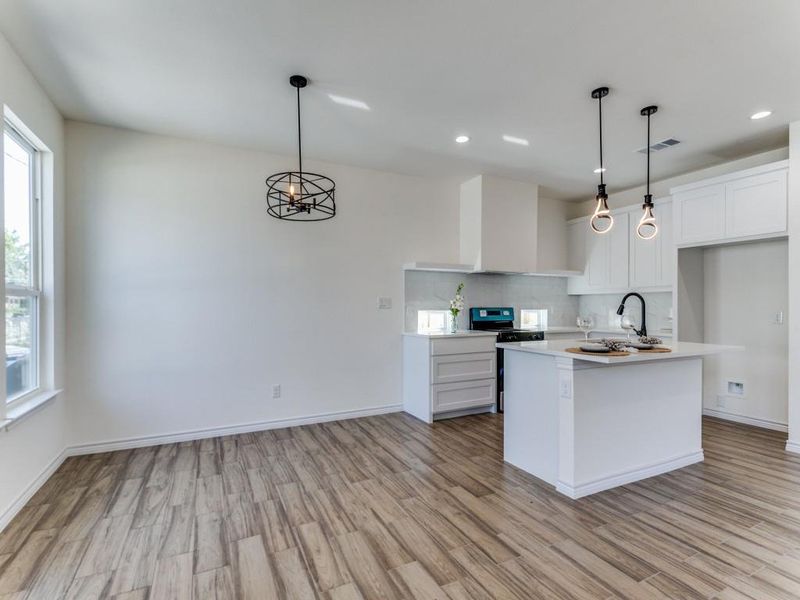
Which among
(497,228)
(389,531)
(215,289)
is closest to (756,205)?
(497,228)

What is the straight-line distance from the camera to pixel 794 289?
10.9 ft

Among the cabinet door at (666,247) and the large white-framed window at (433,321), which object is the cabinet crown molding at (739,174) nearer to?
the cabinet door at (666,247)

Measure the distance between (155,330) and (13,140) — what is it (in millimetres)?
1681

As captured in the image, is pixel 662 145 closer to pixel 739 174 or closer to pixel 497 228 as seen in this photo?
pixel 739 174

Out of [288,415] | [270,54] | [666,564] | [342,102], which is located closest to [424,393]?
[288,415]

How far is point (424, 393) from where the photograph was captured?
4.30 meters

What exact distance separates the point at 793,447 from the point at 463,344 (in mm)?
2906

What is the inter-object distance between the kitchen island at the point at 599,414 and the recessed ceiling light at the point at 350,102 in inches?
85.3

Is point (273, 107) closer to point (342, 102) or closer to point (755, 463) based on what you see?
point (342, 102)

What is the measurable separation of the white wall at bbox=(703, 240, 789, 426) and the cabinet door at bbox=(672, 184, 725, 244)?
0.48 m

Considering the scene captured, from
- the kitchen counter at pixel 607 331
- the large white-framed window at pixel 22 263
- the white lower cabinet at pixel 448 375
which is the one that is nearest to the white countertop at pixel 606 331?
the kitchen counter at pixel 607 331

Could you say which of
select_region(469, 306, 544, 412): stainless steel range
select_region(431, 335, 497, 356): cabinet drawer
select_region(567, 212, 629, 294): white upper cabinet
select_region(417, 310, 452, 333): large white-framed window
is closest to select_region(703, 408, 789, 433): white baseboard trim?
select_region(567, 212, 629, 294): white upper cabinet

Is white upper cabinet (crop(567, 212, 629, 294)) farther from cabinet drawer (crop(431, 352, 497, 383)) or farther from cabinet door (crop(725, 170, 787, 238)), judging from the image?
cabinet drawer (crop(431, 352, 497, 383))

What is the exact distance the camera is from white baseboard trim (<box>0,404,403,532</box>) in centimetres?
250
